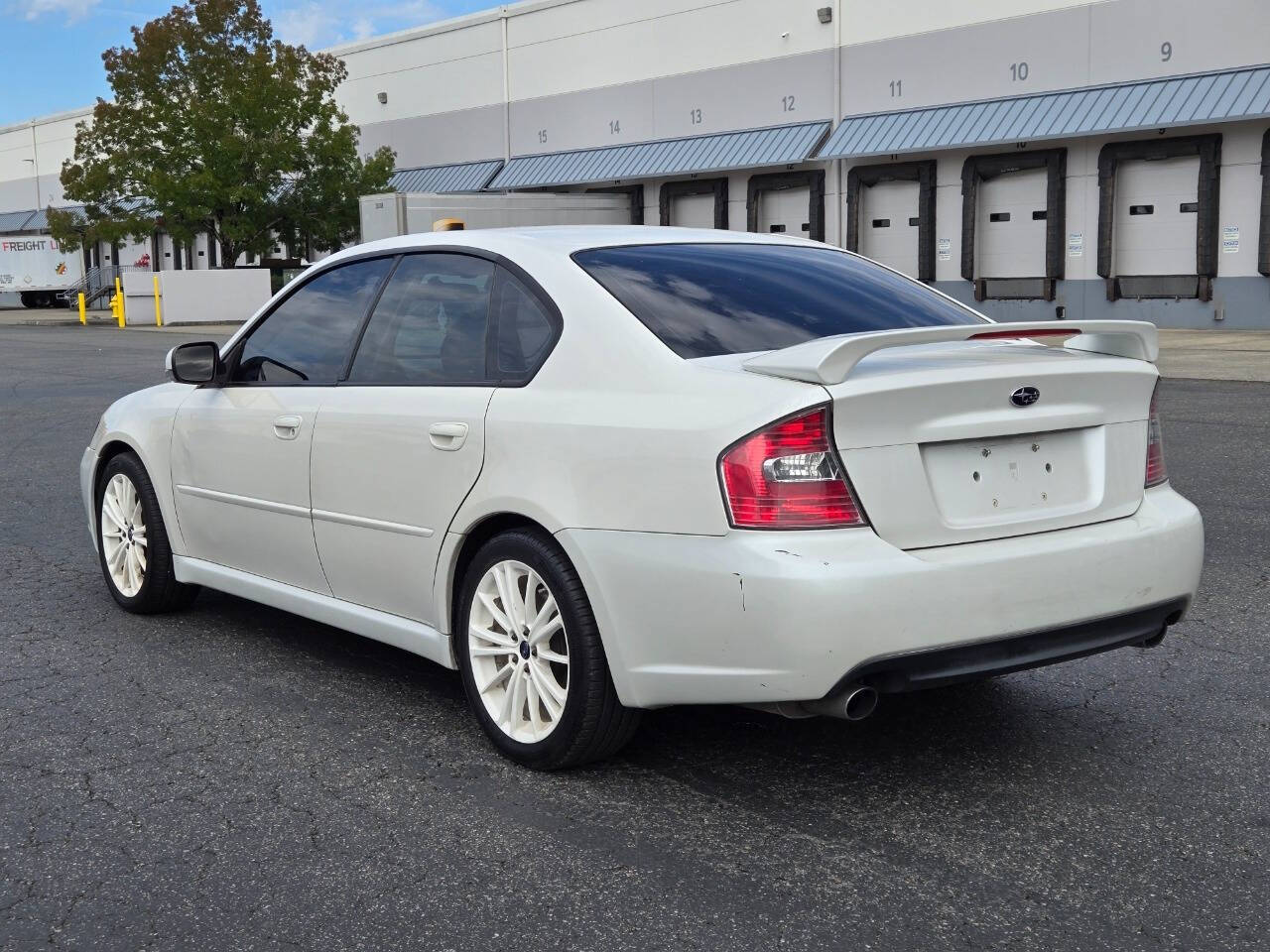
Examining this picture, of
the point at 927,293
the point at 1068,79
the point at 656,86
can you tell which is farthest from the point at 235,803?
the point at 656,86

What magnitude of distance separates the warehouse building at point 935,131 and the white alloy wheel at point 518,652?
25065 millimetres

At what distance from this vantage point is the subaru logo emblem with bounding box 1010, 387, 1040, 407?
381cm

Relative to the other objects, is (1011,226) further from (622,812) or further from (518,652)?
(622,812)

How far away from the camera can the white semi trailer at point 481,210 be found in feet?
103

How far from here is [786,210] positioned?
35688mm

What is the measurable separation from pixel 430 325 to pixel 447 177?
4135cm

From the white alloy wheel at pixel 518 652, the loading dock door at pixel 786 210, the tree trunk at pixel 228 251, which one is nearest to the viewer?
the white alloy wheel at pixel 518 652

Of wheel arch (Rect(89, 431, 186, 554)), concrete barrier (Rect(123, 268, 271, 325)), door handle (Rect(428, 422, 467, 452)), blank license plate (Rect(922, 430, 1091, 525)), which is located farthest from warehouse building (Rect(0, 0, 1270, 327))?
door handle (Rect(428, 422, 467, 452))

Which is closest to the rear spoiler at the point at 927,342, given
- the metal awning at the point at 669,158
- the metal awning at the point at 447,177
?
the metal awning at the point at 669,158

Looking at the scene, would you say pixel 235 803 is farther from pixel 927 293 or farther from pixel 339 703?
pixel 927 293

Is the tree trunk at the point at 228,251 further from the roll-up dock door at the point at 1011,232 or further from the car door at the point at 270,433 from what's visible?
the car door at the point at 270,433

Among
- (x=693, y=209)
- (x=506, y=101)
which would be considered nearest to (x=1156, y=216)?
(x=693, y=209)

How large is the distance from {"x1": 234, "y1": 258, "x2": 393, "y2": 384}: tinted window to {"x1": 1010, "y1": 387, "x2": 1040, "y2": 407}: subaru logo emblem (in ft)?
7.45

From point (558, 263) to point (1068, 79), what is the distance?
2729cm
